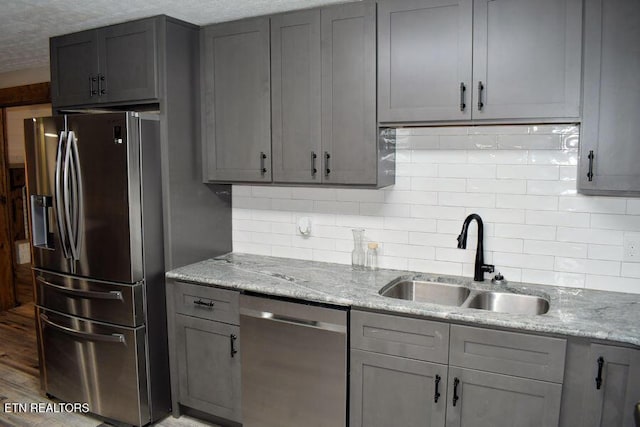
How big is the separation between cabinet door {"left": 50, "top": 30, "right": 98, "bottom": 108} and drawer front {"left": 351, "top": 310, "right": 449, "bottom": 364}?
2.11 metres

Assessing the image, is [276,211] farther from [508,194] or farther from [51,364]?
[51,364]

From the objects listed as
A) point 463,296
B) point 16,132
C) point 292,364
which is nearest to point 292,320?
point 292,364

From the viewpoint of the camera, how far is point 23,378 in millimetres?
3445

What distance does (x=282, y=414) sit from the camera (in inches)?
98.1

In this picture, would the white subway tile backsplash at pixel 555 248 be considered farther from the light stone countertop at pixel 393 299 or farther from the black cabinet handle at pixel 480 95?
the black cabinet handle at pixel 480 95

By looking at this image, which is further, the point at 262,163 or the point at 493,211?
the point at 262,163

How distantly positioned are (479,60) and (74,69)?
241 centimetres

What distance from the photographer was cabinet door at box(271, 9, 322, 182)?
2598 mm

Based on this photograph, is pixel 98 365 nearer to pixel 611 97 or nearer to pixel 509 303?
pixel 509 303

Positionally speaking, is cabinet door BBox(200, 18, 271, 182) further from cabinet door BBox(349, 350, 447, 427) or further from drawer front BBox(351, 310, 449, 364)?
cabinet door BBox(349, 350, 447, 427)

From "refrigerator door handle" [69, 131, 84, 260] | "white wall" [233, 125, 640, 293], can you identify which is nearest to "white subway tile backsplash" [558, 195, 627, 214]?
"white wall" [233, 125, 640, 293]

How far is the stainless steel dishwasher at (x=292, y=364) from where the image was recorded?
91.0 inches

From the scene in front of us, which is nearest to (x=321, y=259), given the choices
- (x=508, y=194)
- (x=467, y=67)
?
(x=508, y=194)

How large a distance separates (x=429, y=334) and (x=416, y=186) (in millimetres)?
934
